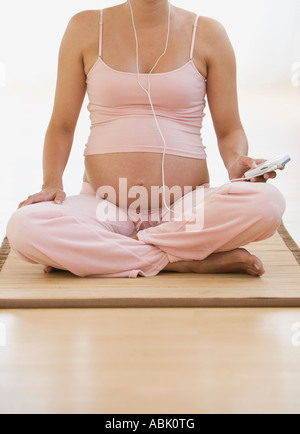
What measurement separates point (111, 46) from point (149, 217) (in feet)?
1.80

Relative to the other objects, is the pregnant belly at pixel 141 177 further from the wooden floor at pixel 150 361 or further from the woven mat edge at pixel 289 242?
the wooden floor at pixel 150 361

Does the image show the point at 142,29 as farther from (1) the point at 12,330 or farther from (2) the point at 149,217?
(1) the point at 12,330

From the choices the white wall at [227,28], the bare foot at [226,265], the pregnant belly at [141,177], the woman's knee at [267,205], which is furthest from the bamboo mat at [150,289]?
the white wall at [227,28]

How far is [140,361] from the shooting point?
1.64 metres

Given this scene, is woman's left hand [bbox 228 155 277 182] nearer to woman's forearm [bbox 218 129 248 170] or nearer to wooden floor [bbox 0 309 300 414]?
woman's forearm [bbox 218 129 248 170]

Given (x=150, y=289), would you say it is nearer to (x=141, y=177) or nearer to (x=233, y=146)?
(x=141, y=177)

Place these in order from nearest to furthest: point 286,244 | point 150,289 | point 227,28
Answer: point 150,289, point 286,244, point 227,28

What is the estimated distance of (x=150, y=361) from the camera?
164cm

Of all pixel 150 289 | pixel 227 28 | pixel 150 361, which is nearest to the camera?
pixel 150 361

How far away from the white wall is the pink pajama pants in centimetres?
523

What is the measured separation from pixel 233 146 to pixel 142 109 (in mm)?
306

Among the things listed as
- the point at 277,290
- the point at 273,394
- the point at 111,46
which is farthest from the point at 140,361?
the point at 111,46

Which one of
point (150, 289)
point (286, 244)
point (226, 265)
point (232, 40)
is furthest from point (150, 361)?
point (232, 40)

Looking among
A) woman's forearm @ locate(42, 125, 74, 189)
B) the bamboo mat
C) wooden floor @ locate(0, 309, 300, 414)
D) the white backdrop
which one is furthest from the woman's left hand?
the white backdrop
